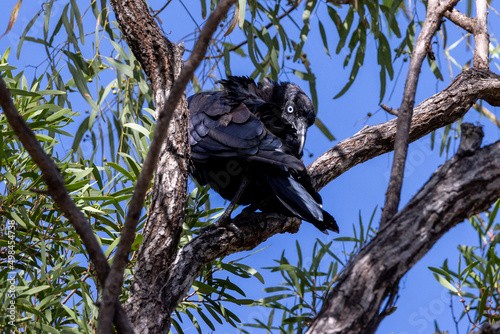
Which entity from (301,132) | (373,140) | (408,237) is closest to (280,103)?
(301,132)

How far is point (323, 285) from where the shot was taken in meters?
2.40

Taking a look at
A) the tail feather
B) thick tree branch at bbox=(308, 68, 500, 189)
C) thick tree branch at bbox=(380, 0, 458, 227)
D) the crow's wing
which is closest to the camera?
thick tree branch at bbox=(380, 0, 458, 227)

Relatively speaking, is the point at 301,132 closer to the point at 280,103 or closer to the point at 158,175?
the point at 280,103

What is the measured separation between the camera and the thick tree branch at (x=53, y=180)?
1.25 metres

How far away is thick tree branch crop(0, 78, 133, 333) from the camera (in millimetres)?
A: 1245

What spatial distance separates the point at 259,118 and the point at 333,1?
102 cm

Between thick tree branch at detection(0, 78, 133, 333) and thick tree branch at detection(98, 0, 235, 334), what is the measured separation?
0.04 meters

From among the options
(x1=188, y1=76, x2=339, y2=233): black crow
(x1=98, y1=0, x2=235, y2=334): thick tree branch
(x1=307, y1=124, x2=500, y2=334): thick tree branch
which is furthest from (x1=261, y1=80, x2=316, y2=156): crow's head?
(x1=98, y1=0, x2=235, y2=334): thick tree branch

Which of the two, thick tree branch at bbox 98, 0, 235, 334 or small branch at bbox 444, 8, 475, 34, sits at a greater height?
small branch at bbox 444, 8, 475, 34

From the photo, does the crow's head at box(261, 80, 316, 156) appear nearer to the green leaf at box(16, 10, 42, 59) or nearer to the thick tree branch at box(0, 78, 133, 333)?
the green leaf at box(16, 10, 42, 59)

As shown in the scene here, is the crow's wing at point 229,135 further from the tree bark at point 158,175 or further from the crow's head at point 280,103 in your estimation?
the tree bark at point 158,175

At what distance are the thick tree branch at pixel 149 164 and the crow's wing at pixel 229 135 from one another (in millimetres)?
1054

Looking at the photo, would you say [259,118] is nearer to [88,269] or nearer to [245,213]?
[245,213]

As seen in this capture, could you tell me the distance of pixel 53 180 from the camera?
4.15 feet
